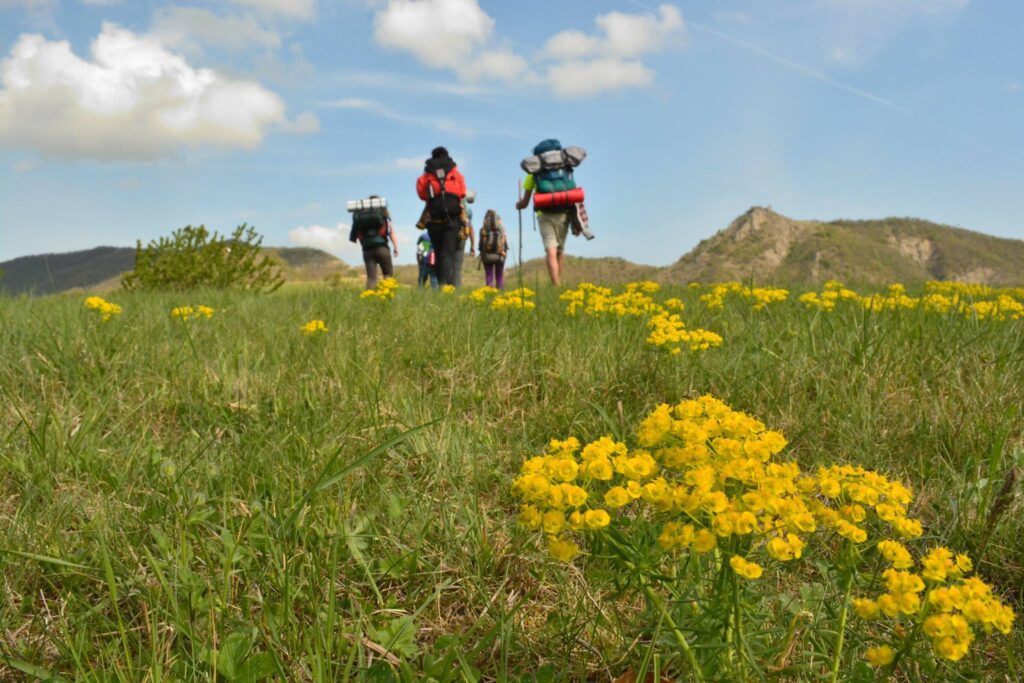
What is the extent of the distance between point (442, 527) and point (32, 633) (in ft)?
3.89

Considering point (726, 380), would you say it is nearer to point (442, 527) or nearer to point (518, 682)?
point (442, 527)

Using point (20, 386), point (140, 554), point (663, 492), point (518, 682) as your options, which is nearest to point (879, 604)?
point (663, 492)

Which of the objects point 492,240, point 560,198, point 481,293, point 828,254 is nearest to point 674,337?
point 481,293

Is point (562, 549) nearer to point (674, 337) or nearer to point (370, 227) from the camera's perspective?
point (674, 337)

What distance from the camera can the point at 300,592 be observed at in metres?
1.74

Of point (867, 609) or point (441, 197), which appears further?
point (441, 197)

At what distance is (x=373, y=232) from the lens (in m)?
12.6

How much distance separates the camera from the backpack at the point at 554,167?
1033 cm

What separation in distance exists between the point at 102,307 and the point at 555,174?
24.5 ft

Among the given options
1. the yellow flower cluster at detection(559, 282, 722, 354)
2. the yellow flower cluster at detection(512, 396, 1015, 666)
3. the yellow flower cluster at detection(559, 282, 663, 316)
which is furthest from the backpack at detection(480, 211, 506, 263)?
the yellow flower cluster at detection(512, 396, 1015, 666)

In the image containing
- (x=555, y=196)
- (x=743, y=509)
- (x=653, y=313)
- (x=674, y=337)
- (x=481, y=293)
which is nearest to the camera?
(x=743, y=509)

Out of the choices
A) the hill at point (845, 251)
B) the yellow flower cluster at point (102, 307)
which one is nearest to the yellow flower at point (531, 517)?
the yellow flower cluster at point (102, 307)

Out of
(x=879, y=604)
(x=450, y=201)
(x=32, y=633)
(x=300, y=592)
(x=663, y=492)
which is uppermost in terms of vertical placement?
(x=450, y=201)

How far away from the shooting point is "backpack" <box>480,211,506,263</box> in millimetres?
13344
